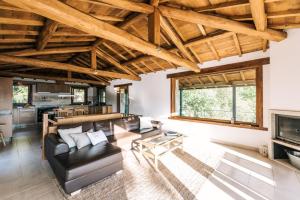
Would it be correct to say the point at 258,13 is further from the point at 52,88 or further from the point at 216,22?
the point at 52,88

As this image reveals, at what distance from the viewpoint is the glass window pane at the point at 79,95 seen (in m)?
10.1

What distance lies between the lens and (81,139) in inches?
118

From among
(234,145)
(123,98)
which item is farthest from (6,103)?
(234,145)

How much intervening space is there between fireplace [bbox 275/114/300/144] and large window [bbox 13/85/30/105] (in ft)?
35.0

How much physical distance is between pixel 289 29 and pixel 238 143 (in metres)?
2.94

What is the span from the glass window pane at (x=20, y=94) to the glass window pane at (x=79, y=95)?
257 cm

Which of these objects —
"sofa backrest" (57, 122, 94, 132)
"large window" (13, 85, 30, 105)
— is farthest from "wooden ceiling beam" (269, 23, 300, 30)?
"large window" (13, 85, 30, 105)

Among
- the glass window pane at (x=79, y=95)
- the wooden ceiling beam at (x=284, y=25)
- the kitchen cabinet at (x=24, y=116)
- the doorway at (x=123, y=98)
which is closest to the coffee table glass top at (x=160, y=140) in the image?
the wooden ceiling beam at (x=284, y=25)

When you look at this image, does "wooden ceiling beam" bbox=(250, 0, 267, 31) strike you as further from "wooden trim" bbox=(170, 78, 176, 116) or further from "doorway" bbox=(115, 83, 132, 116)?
"doorway" bbox=(115, 83, 132, 116)

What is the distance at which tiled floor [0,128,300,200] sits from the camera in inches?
85.5

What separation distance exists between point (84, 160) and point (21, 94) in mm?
8120

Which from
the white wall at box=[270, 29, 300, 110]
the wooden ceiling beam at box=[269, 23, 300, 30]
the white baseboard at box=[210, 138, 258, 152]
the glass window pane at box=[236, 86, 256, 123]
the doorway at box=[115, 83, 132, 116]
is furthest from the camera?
the doorway at box=[115, 83, 132, 116]

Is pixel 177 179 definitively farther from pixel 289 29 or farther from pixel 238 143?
pixel 289 29

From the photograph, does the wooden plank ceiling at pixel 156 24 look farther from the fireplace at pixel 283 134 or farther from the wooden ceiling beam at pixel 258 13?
the fireplace at pixel 283 134
